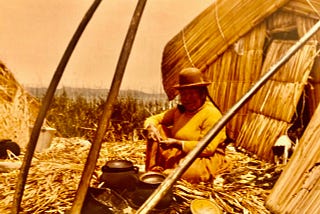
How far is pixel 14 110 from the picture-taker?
657 cm

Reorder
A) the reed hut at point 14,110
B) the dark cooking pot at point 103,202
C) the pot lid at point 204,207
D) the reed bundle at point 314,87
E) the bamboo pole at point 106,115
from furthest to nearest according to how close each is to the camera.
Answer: the reed hut at point 14,110 < the reed bundle at point 314,87 < the pot lid at point 204,207 < the dark cooking pot at point 103,202 < the bamboo pole at point 106,115

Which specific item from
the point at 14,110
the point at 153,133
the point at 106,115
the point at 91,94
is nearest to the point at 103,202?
the point at 106,115

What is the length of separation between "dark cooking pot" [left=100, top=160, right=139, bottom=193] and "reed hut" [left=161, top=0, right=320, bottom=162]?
2.24 metres

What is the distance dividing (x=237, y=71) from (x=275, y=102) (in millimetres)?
854

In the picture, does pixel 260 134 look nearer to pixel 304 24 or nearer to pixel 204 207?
pixel 304 24

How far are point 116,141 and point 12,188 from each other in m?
2.36

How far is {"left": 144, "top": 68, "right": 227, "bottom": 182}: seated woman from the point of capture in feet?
15.0

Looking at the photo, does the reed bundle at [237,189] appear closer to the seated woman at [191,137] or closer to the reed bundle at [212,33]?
the seated woman at [191,137]

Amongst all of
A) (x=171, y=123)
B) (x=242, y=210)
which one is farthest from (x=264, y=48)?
(x=242, y=210)

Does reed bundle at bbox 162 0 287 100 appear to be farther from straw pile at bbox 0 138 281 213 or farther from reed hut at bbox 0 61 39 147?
reed hut at bbox 0 61 39 147

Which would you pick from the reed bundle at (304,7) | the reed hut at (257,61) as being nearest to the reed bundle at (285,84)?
the reed hut at (257,61)

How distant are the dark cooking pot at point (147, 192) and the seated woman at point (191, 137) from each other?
87 cm

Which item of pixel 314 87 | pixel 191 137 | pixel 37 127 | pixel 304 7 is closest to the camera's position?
pixel 37 127

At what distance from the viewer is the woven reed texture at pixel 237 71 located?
6.23 m
